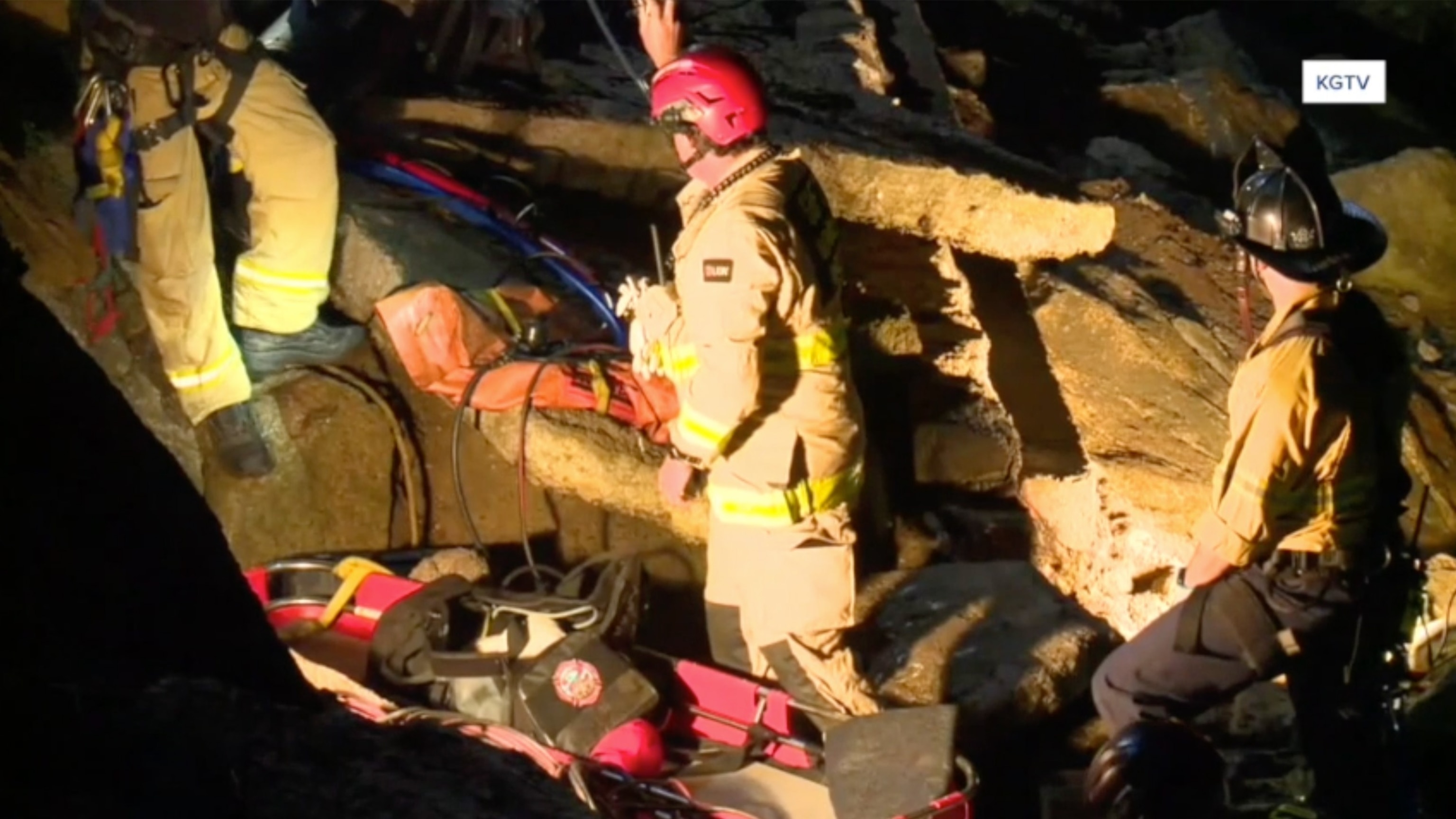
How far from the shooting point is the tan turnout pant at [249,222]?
504 cm

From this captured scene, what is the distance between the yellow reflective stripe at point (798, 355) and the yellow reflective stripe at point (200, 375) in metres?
2.09

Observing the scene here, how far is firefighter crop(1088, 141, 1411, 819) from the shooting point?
3.63 metres

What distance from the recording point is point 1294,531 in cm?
379

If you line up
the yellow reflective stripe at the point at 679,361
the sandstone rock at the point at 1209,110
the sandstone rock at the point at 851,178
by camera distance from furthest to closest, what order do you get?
the sandstone rock at the point at 1209,110, the sandstone rock at the point at 851,178, the yellow reflective stripe at the point at 679,361

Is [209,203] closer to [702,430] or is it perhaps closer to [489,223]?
[489,223]

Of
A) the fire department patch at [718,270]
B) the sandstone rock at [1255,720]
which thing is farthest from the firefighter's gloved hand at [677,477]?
the sandstone rock at [1255,720]

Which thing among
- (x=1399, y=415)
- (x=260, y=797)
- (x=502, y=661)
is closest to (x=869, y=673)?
(x=502, y=661)

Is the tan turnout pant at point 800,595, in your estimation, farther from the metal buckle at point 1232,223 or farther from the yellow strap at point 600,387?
the metal buckle at point 1232,223

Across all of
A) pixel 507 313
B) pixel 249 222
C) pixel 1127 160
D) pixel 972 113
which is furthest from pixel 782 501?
pixel 1127 160

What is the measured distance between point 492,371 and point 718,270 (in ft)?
6.26

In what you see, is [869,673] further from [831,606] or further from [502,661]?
[502,661]

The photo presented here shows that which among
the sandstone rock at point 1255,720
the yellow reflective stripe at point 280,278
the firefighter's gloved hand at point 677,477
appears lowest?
the sandstone rock at point 1255,720

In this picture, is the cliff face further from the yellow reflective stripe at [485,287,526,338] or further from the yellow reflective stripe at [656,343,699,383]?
the yellow reflective stripe at [656,343,699,383]

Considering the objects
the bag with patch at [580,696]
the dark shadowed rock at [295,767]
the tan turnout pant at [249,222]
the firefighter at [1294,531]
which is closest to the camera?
the dark shadowed rock at [295,767]
